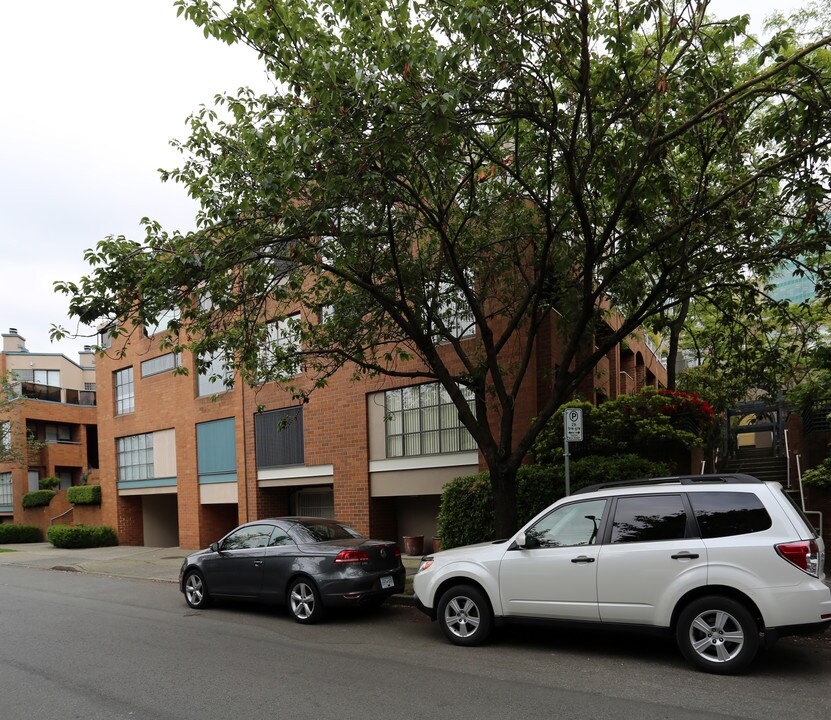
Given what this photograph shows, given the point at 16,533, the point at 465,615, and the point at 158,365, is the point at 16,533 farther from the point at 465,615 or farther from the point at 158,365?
the point at 465,615

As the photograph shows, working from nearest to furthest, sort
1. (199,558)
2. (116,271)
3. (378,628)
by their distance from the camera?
(378,628) → (116,271) → (199,558)

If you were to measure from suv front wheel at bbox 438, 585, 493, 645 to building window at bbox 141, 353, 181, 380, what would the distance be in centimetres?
1839

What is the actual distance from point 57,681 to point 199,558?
4.41 m

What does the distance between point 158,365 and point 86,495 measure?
7.13m

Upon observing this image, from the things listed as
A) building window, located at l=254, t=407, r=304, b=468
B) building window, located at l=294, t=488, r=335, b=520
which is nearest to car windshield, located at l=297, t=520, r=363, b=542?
building window, located at l=254, t=407, r=304, b=468

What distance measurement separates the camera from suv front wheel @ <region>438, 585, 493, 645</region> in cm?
770

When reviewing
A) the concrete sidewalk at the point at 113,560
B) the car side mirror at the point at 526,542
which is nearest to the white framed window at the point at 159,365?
the concrete sidewalk at the point at 113,560

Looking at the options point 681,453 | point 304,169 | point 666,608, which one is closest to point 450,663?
point 666,608

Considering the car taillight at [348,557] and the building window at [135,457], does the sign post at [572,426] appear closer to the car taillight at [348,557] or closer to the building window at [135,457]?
the car taillight at [348,557]

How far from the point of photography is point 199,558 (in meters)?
11.2

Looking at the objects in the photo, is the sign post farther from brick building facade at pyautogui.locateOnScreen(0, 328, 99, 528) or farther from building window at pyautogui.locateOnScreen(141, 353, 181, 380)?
brick building facade at pyautogui.locateOnScreen(0, 328, 99, 528)

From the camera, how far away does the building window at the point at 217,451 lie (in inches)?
853

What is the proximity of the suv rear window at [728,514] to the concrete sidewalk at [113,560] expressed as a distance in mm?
7372

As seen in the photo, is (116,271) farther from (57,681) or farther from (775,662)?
(775,662)
